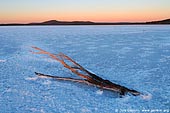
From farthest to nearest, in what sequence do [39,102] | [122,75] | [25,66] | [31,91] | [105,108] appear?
[25,66]
[122,75]
[31,91]
[39,102]
[105,108]

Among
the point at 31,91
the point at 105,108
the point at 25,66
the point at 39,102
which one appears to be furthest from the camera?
the point at 25,66

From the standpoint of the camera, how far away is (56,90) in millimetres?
5105

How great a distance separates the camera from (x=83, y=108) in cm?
411

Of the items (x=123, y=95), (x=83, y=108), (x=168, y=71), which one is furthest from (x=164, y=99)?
(x=168, y=71)

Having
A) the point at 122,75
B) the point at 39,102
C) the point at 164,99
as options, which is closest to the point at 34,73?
the point at 39,102

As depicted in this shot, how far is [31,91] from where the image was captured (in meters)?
5.05

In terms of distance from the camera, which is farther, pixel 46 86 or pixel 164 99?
pixel 46 86

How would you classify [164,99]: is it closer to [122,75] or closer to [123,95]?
[123,95]

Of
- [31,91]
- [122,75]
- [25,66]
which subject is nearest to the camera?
[31,91]

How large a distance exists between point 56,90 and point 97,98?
3.79ft

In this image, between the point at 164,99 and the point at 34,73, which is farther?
the point at 34,73

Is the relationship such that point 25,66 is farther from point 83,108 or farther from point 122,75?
point 83,108

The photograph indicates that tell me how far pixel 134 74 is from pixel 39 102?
3.28m

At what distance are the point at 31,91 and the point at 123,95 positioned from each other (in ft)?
7.55
